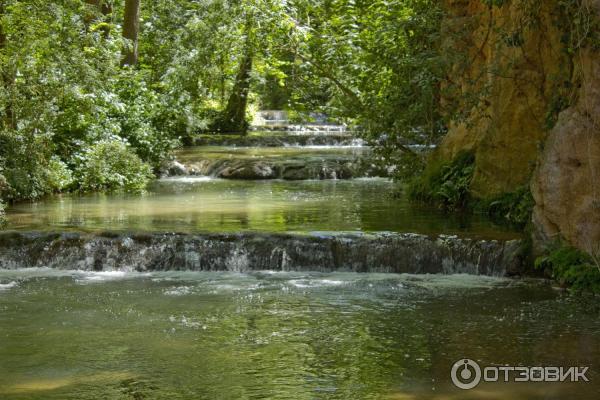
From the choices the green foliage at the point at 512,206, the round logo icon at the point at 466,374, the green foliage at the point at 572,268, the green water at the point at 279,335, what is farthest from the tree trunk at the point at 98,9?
the round logo icon at the point at 466,374

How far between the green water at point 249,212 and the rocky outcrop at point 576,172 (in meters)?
1.21

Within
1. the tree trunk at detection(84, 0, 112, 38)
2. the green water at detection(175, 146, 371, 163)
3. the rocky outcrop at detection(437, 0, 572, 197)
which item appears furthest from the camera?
the green water at detection(175, 146, 371, 163)

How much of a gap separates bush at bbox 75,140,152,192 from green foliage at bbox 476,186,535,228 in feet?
27.3

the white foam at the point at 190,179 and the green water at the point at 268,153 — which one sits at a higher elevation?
the green water at the point at 268,153

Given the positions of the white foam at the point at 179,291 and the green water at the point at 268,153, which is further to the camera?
the green water at the point at 268,153

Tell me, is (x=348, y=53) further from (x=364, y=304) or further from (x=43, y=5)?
(x=364, y=304)

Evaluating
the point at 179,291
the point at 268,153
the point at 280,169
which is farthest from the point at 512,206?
the point at 268,153

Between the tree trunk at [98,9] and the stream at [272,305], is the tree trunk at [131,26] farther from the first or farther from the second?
the stream at [272,305]

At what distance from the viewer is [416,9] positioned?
17.7 m

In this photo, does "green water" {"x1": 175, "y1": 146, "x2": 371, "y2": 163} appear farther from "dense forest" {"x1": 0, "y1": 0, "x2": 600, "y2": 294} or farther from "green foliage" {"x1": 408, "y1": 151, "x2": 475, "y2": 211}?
"green foliage" {"x1": 408, "y1": 151, "x2": 475, "y2": 211}

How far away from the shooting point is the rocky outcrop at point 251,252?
39.3 feet

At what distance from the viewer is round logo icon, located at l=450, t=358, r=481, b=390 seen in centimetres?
711

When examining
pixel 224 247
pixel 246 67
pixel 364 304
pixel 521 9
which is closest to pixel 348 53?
pixel 521 9

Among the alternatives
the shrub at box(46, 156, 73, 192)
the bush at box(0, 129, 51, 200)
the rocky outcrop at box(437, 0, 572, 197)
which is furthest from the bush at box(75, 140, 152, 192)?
the rocky outcrop at box(437, 0, 572, 197)
